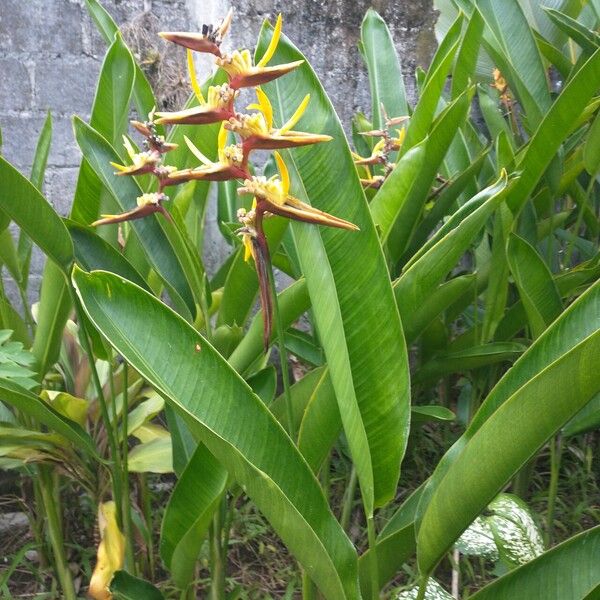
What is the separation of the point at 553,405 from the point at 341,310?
0.80 feet

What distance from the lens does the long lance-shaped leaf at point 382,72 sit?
1534mm

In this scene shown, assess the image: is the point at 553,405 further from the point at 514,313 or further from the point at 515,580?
the point at 514,313

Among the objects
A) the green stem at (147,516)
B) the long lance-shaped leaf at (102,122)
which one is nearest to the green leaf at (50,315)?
the long lance-shaped leaf at (102,122)

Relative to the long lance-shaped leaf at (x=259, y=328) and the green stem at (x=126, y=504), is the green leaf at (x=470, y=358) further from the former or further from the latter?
the green stem at (x=126, y=504)

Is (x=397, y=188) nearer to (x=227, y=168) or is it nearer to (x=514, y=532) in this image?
(x=227, y=168)

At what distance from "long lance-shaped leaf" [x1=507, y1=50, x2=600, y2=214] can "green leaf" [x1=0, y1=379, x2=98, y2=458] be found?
0.82 meters

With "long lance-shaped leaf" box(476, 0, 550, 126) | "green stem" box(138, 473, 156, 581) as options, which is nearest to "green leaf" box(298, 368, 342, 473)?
"green stem" box(138, 473, 156, 581)

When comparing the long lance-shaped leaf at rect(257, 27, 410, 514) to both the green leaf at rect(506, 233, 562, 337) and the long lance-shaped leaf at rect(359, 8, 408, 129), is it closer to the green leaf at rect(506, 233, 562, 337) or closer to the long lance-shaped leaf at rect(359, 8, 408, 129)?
the green leaf at rect(506, 233, 562, 337)

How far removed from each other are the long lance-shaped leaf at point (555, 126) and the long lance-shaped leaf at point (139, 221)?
57 cm

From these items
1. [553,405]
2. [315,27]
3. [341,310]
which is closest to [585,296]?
[553,405]

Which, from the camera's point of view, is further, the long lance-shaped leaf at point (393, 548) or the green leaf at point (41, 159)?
the green leaf at point (41, 159)

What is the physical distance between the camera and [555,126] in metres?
→ 1.17

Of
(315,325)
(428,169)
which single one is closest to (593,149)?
(428,169)

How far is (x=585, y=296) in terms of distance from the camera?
732mm
